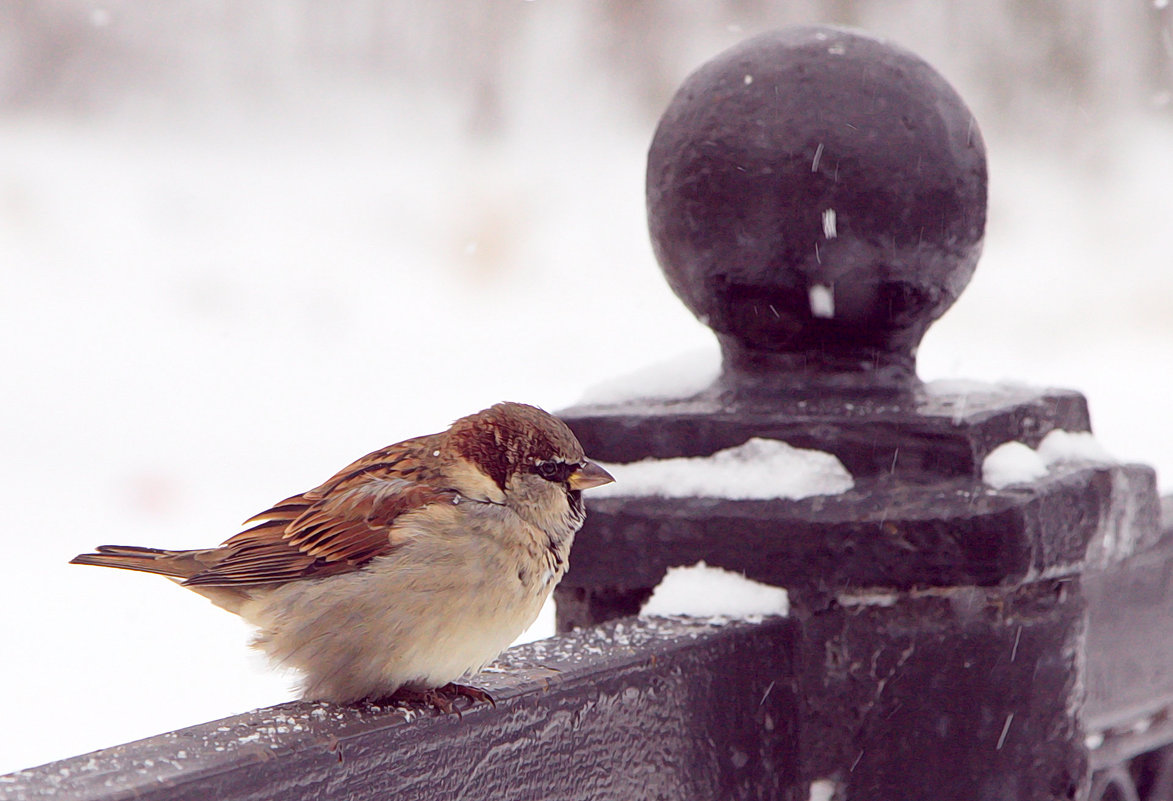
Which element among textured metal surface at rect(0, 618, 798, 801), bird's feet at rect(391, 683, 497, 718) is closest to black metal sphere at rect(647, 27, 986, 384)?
textured metal surface at rect(0, 618, 798, 801)

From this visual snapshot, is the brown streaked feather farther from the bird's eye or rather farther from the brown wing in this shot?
the bird's eye

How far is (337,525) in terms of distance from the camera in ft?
5.42

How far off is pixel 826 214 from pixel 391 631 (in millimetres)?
751

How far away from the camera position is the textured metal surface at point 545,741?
1.02 metres

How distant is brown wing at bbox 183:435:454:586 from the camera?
5.31 feet

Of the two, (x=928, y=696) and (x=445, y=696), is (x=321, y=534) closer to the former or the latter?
(x=445, y=696)

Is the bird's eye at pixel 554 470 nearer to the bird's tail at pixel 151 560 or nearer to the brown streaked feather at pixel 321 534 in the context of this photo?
the brown streaked feather at pixel 321 534

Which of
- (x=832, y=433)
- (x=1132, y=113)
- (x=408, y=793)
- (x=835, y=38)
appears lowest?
(x=408, y=793)

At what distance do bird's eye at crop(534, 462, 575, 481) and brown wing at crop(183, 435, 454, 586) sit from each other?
0.13 metres

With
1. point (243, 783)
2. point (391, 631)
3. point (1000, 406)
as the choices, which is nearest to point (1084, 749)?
point (1000, 406)

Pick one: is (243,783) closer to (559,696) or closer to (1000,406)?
(559,696)

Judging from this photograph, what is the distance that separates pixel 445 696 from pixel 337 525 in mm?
349

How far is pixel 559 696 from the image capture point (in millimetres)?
1312

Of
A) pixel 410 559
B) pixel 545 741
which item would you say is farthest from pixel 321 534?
pixel 545 741
